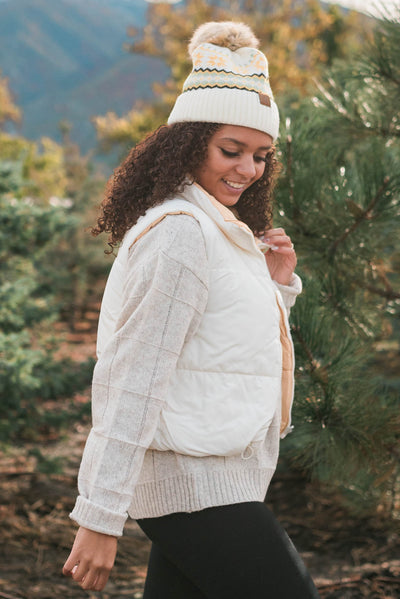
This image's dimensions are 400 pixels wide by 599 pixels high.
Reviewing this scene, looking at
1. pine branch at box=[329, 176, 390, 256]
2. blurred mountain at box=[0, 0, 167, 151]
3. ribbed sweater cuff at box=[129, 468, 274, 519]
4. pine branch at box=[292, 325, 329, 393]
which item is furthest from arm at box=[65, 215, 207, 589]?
blurred mountain at box=[0, 0, 167, 151]

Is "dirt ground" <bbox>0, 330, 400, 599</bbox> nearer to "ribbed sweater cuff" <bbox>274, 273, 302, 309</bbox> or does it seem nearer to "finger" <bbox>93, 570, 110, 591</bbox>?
"ribbed sweater cuff" <bbox>274, 273, 302, 309</bbox>

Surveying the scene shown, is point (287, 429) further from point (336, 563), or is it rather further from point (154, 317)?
point (336, 563)

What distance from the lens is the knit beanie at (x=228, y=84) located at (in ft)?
4.57

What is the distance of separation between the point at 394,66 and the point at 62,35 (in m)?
138

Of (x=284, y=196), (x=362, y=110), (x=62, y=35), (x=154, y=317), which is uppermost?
(x=62, y=35)

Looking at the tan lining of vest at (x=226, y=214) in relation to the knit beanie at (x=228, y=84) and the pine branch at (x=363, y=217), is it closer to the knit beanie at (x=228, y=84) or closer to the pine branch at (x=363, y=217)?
the knit beanie at (x=228, y=84)

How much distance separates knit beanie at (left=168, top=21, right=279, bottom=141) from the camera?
4.57 feet

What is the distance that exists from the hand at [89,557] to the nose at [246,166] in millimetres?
780

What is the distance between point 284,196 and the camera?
221 cm

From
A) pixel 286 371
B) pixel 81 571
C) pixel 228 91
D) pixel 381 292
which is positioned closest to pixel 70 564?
pixel 81 571

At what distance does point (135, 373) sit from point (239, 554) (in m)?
0.39

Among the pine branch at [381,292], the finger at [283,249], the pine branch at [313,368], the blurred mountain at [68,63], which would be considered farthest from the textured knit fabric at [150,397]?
the blurred mountain at [68,63]

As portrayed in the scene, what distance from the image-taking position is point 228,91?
140cm

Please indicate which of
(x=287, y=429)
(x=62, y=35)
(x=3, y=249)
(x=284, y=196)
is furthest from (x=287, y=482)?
(x=62, y=35)
